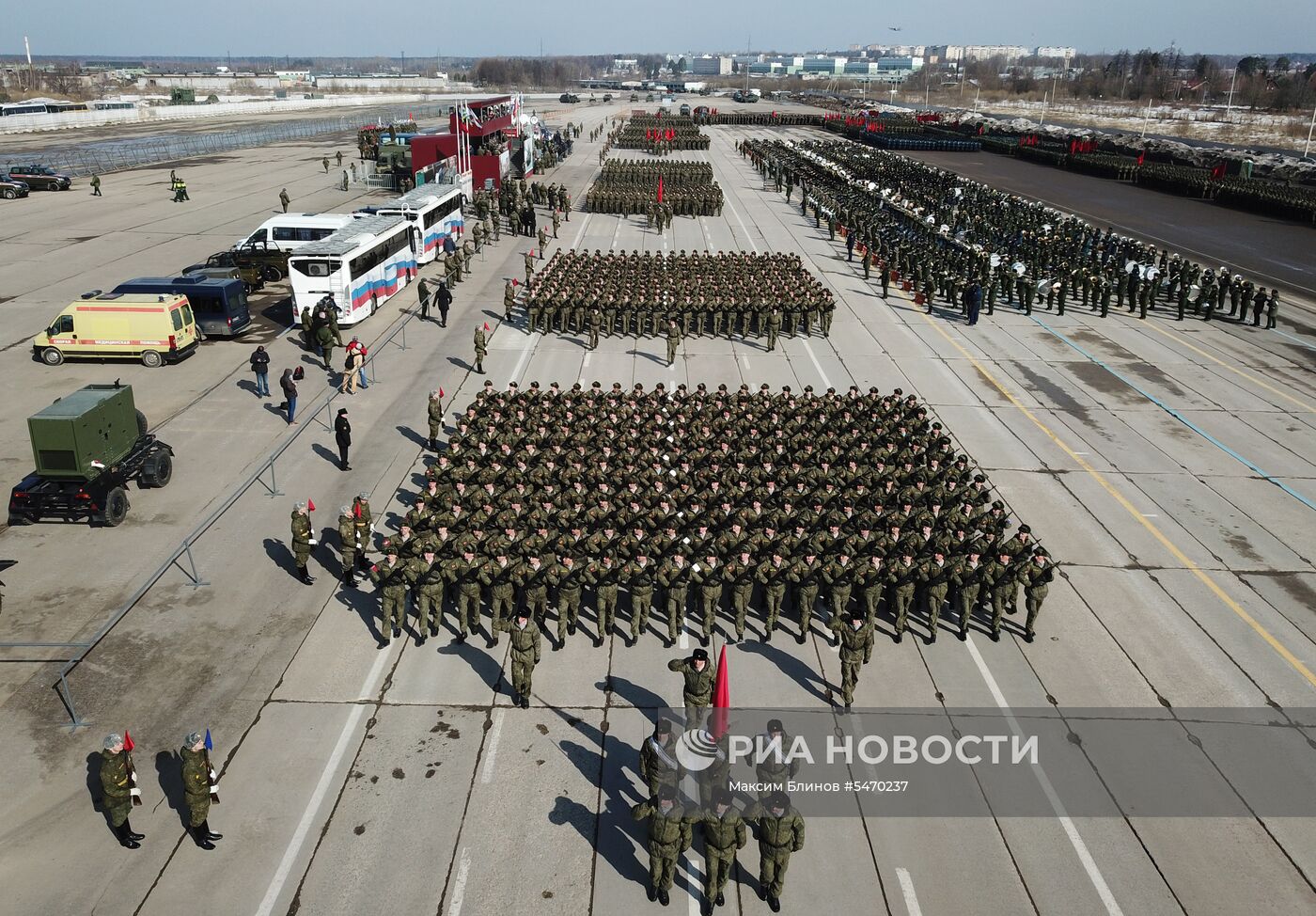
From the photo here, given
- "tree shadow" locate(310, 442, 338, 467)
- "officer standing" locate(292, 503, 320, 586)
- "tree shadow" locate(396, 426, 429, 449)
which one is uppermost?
"officer standing" locate(292, 503, 320, 586)

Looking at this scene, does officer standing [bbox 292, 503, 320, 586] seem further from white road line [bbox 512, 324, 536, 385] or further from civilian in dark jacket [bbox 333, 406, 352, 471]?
white road line [bbox 512, 324, 536, 385]

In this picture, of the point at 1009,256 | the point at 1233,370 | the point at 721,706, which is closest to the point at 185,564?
the point at 721,706

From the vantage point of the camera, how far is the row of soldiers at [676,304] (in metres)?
27.5

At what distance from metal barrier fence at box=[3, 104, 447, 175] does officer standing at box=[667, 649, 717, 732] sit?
72786mm

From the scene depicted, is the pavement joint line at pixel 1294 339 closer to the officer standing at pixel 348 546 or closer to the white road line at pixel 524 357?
the white road line at pixel 524 357

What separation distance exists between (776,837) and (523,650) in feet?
14.6

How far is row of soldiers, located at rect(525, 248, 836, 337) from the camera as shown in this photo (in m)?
27.5

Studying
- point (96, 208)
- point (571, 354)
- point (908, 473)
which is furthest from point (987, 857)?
point (96, 208)

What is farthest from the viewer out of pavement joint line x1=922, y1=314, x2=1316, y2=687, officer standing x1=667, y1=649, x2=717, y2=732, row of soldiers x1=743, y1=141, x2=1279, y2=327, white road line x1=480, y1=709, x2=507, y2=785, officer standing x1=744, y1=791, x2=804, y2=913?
row of soldiers x1=743, y1=141, x2=1279, y2=327

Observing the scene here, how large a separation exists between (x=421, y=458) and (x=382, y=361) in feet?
25.5

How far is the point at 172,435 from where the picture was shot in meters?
20.2

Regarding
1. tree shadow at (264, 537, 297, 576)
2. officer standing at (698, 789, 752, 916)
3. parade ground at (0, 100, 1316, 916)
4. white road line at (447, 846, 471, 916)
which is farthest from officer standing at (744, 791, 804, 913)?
tree shadow at (264, 537, 297, 576)

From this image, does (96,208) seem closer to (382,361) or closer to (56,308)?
(56,308)

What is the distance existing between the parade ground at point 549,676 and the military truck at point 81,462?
0.53 metres
